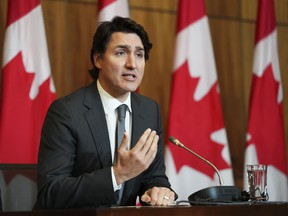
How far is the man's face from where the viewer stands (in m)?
3.05

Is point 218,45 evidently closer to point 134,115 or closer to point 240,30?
point 240,30

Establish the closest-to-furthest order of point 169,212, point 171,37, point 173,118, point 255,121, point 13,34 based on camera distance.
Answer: point 169,212
point 13,34
point 173,118
point 255,121
point 171,37

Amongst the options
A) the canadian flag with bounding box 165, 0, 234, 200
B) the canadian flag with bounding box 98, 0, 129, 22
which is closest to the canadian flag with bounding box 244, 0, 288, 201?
the canadian flag with bounding box 165, 0, 234, 200

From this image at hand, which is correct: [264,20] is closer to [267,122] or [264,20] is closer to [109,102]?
[267,122]

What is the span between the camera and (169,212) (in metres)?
2.00

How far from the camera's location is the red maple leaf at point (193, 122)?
466 centimetres

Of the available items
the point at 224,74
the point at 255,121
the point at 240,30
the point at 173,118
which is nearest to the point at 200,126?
the point at 173,118

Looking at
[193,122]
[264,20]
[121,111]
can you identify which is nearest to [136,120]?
[121,111]

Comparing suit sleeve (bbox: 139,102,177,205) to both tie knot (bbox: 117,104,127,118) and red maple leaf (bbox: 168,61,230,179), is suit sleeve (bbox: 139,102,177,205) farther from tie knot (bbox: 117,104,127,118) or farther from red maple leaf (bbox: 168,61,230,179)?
red maple leaf (bbox: 168,61,230,179)

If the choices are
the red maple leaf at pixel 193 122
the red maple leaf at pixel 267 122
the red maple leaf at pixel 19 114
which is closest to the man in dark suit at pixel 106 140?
the red maple leaf at pixel 19 114

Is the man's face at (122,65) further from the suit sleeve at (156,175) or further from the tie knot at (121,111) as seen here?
the suit sleeve at (156,175)

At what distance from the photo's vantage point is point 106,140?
9.57 ft

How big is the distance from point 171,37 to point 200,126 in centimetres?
105

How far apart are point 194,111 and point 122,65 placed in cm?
176
